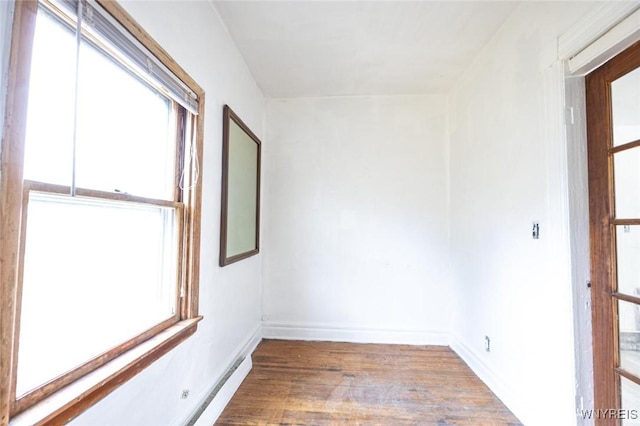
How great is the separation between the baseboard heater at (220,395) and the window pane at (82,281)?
651 millimetres

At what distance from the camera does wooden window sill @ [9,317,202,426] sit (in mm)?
786

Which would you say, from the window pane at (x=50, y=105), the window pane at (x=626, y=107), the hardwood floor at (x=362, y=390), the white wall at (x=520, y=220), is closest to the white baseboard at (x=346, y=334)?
the hardwood floor at (x=362, y=390)

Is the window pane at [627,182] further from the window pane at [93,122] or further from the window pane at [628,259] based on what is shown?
the window pane at [93,122]

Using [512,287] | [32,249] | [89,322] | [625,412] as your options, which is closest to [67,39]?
[32,249]

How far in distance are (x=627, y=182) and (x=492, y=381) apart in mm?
1632

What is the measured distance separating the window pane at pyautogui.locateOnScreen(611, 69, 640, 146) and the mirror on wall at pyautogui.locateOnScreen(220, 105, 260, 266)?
7.17 ft

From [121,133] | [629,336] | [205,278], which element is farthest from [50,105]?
[629,336]

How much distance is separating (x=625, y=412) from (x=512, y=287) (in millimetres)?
742

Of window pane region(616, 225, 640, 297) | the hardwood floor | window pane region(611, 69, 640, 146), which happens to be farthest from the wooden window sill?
window pane region(611, 69, 640, 146)

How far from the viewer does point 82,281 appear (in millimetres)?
1018

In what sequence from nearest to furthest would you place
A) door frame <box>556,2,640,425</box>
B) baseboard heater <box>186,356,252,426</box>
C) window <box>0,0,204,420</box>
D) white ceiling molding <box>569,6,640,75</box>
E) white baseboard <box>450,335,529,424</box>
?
1. window <box>0,0,204,420</box>
2. white ceiling molding <box>569,6,640,75</box>
3. door frame <box>556,2,640,425</box>
4. baseboard heater <box>186,356,252,426</box>
5. white baseboard <box>450,335,529,424</box>

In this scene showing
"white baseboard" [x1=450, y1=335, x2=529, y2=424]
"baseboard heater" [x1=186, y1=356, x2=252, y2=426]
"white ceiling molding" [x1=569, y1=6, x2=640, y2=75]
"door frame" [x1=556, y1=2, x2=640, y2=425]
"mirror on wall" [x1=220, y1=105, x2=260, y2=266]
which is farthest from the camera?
"mirror on wall" [x1=220, y1=105, x2=260, y2=266]

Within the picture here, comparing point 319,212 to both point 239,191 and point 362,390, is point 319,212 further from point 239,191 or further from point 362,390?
point 362,390

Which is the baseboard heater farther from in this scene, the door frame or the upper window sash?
the door frame
